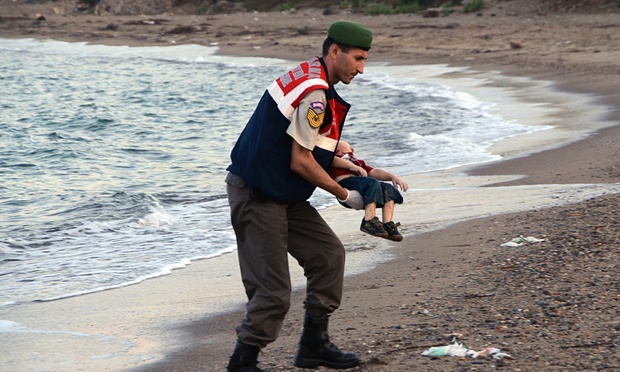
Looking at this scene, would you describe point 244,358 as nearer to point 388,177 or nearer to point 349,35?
point 388,177

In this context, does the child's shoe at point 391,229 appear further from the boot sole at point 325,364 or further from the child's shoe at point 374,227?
the boot sole at point 325,364

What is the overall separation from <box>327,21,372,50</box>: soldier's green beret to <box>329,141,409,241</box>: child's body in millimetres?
571

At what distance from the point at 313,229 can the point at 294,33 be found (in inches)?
1131

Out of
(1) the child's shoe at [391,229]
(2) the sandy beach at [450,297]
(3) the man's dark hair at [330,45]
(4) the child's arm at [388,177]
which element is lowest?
(2) the sandy beach at [450,297]

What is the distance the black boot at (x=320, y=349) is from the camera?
4.76m

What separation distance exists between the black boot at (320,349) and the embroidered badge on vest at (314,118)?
1.01 metres

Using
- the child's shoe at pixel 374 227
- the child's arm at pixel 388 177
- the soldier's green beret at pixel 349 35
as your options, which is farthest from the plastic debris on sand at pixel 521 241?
the soldier's green beret at pixel 349 35

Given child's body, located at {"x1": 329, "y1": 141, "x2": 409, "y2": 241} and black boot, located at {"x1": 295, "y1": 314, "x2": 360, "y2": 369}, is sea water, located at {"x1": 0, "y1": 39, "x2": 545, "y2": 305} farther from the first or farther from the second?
child's body, located at {"x1": 329, "y1": 141, "x2": 409, "y2": 241}

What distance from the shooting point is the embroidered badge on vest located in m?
4.26

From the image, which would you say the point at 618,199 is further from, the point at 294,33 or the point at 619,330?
the point at 294,33

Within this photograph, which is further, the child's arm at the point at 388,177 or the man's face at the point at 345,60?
the child's arm at the point at 388,177

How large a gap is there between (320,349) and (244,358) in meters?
0.38

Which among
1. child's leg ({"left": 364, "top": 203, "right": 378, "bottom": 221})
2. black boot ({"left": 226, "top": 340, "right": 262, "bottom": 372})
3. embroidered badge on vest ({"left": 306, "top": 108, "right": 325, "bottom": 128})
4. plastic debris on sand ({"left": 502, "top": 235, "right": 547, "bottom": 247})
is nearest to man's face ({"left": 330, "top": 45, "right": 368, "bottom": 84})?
embroidered badge on vest ({"left": 306, "top": 108, "right": 325, "bottom": 128})

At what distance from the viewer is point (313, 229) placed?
469cm
